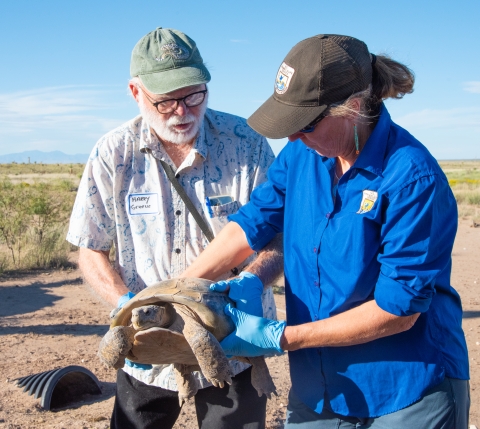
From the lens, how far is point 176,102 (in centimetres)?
307

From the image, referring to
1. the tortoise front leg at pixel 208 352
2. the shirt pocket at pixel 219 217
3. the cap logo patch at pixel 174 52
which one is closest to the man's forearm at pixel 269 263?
the shirt pocket at pixel 219 217

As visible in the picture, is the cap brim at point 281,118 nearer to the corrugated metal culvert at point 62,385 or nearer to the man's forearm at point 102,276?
the man's forearm at point 102,276

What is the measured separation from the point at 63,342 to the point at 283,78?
5593mm

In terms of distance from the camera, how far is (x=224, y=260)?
293 centimetres

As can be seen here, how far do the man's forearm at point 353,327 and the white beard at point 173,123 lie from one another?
1.30 meters

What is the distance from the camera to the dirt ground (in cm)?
503

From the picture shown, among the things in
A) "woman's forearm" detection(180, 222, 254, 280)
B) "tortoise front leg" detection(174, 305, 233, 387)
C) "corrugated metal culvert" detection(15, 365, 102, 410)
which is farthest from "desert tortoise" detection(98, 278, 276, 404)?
"corrugated metal culvert" detection(15, 365, 102, 410)

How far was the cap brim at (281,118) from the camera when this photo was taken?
7.06ft

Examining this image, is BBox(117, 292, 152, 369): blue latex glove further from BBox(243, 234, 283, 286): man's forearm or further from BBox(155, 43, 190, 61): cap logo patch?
BBox(155, 43, 190, 61): cap logo patch

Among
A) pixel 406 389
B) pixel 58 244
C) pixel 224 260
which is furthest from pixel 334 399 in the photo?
pixel 58 244

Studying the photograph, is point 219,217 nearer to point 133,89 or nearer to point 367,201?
Answer: point 133,89

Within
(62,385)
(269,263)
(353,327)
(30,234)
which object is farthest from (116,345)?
(30,234)

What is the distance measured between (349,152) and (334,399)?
104 cm

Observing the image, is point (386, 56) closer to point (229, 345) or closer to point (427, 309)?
point (427, 309)
